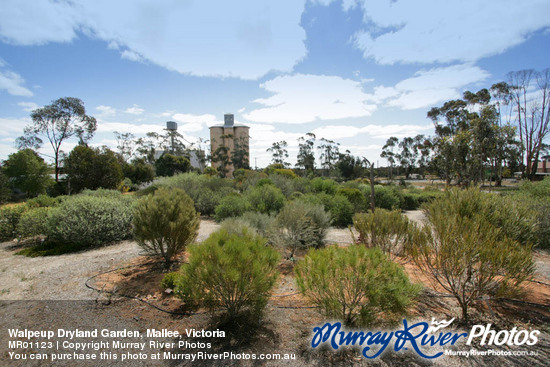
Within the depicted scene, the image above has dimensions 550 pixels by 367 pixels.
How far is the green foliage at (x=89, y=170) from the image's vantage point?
1880 centimetres

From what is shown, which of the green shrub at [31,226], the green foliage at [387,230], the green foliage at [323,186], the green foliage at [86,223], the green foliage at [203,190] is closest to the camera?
the green foliage at [387,230]

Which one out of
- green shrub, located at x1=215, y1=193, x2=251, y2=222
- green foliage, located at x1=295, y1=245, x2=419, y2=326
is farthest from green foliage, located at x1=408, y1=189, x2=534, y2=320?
green shrub, located at x1=215, y1=193, x2=251, y2=222

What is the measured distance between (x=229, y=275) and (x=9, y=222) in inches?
417

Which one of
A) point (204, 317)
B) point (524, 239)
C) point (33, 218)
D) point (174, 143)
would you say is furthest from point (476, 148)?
point (174, 143)

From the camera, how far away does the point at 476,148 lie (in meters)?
19.2

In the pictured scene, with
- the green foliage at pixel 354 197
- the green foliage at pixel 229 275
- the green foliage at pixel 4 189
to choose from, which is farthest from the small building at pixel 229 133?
the green foliage at pixel 229 275

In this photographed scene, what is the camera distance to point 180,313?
3549 mm

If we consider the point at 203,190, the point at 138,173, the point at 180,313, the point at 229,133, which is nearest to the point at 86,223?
the point at 180,313

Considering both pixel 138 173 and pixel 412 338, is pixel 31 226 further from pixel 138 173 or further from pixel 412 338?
pixel 138 173

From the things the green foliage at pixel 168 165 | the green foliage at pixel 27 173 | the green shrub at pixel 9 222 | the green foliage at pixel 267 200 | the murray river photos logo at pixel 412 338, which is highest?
the green foliage at pixel 168 165

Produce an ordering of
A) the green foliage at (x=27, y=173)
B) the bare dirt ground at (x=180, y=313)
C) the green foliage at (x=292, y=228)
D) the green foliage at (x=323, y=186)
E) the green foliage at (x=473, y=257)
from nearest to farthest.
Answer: the bare dirt ground at (x=180, y=313)
the green foliage at (x=473, y=257)
the green foliage at (x=292, y=228)
the green foliage at (x=323, y=186)
the green foliage at (x=27, y=173)

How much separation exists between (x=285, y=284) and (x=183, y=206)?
9.14 feet

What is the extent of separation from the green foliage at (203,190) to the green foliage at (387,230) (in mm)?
9099

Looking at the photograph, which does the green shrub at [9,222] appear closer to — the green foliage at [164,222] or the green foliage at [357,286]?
→ the green foliage at [164,222]
